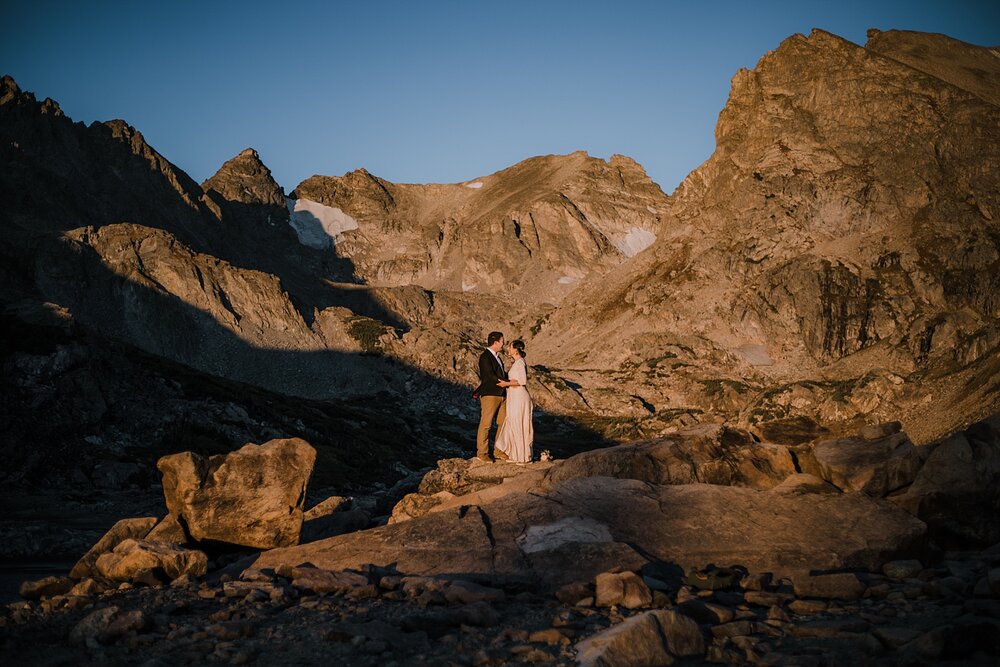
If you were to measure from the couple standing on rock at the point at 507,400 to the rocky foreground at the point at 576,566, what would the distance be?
117 cm

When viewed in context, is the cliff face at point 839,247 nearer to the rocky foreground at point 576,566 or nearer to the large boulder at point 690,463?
the large boulder at point 690,463

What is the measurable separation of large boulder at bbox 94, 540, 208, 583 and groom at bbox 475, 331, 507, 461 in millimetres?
11149

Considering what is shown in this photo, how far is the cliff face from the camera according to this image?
155000 millimetres

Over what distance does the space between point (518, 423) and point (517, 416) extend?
0.88 feet

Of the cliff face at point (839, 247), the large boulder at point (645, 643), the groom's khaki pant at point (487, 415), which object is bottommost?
the large boulder at point (645, 643)

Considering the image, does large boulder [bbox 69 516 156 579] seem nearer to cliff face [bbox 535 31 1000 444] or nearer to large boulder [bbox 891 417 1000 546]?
large boulder [bbox 891 417 1000 546]

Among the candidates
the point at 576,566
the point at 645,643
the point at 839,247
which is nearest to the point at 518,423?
the point at 576,566

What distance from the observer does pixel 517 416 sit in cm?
2920

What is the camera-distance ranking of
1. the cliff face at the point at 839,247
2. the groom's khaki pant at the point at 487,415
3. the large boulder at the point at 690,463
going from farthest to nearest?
the cliff face at the point at 839,247
the groom's khaki pant at the point at 487,415
the large boulder at the point at 690,463

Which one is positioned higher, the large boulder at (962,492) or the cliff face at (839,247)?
the cliff face at (839,247)

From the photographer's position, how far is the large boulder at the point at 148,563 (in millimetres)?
20062

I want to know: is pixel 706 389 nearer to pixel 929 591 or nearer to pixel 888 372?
pixel 888 372

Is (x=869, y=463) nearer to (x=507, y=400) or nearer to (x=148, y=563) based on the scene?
(x=507, y=400)

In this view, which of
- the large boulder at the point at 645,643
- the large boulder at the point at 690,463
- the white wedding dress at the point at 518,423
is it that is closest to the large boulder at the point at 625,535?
the large boulder at the point at 690,463
